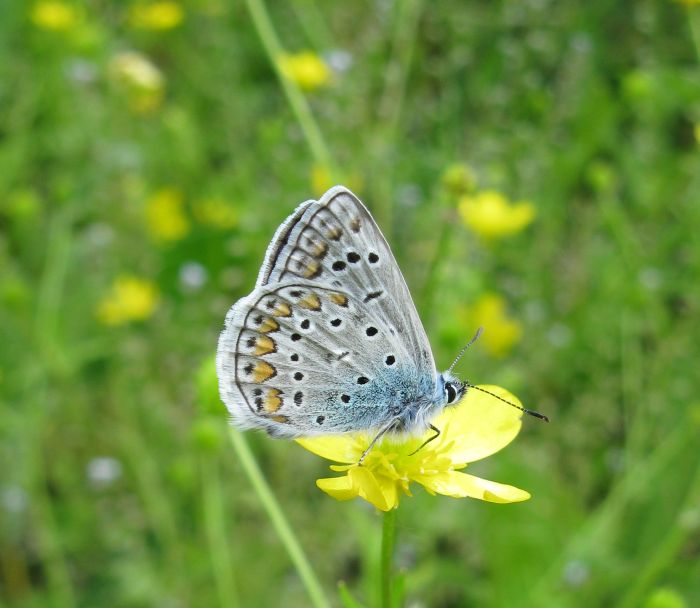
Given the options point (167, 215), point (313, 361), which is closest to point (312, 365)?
point (313, 361)

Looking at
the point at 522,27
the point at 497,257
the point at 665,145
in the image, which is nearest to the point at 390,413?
the point at 497,257

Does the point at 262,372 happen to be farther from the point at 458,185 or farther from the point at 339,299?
the point at 458,185

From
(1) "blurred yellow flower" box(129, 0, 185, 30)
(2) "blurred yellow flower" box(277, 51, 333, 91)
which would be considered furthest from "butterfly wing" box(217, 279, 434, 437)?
(1) "blurred yellow flower" box(129, 0, 185, 30)

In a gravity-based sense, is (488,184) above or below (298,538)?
above

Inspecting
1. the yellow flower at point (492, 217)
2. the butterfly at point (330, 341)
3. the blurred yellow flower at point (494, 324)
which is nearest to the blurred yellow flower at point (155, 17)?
the yellow flower at point (492, 217)

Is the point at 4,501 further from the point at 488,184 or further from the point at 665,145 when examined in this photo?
the point at 665,145
